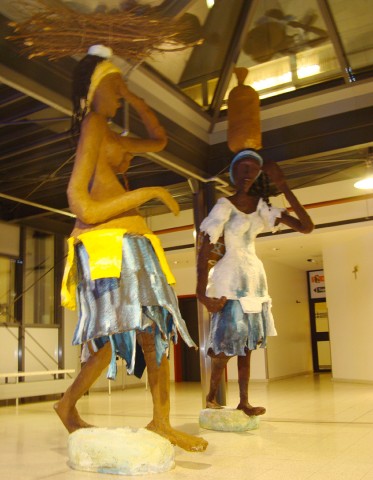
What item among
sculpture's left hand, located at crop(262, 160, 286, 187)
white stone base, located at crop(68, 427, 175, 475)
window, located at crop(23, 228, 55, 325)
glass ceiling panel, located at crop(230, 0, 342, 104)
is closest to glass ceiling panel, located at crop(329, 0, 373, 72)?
glass ceiling panel, located at crop(230, 0, 342, 104)

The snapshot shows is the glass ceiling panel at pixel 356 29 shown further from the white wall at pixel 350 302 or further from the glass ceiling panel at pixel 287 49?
the white wall at pixel 350 302

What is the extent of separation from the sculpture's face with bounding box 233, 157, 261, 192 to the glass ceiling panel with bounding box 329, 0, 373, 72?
55.4 inches

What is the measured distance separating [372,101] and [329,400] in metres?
3.29

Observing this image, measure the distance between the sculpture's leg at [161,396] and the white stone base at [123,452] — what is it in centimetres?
12

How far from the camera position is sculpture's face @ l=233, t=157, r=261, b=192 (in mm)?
3447

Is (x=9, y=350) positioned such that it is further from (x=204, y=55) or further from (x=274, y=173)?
(x=274, y=173)

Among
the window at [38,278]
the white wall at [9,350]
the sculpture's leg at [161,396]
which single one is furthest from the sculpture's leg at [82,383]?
the window at [38,278]

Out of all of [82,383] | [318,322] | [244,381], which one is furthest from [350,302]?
[82,383]

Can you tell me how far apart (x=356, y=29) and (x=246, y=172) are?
1.57 metres

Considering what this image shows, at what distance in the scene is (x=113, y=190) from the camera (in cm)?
243

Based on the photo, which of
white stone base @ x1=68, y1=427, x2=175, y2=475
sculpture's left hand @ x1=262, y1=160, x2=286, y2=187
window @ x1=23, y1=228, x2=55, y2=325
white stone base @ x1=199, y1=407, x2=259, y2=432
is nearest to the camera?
white stone base @ x1=68, y1=427, x2=175, y2=475

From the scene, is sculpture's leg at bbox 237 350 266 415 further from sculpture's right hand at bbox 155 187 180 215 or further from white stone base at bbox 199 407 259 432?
sculpture's right hand at bbox 155 187 180 215

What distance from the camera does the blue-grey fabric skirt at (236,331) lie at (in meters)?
3.29

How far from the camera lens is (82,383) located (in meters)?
2.39
